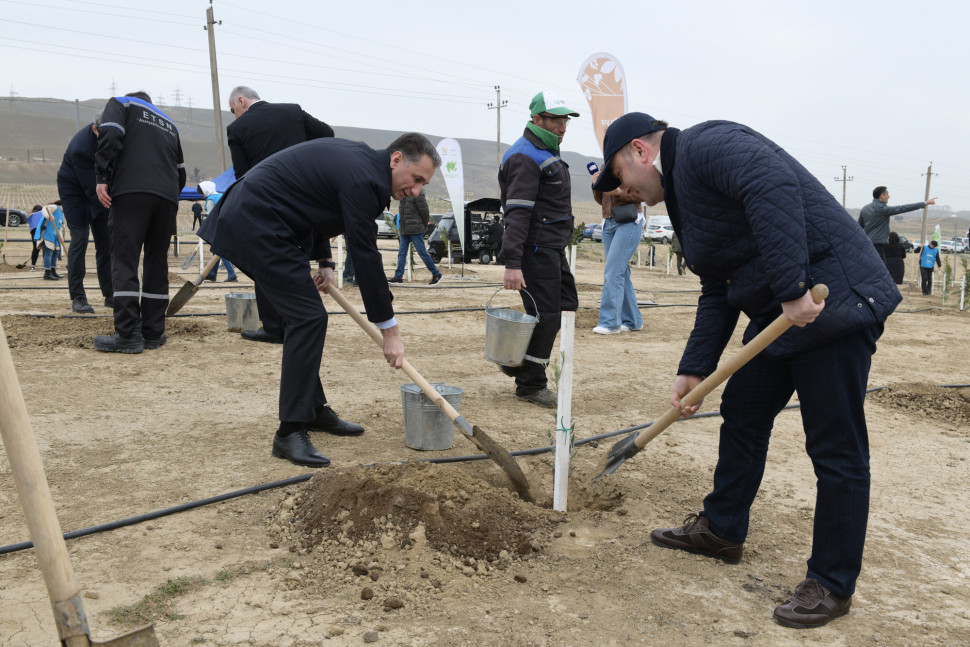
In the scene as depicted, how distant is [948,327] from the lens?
10297 mm

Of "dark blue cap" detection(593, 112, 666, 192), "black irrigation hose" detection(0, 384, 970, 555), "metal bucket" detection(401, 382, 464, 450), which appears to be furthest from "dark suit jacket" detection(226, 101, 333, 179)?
"dark blue cap" detection(593, 112, 666, 192)

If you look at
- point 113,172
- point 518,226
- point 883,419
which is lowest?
point 883,419

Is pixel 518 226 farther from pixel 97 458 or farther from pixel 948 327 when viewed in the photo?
pixel 948 327

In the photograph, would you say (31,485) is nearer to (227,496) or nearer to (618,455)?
(227,496)

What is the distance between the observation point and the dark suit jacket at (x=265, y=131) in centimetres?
558

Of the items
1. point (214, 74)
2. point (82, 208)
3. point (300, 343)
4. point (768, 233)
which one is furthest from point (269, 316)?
point (214, 74)

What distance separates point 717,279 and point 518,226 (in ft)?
7.54

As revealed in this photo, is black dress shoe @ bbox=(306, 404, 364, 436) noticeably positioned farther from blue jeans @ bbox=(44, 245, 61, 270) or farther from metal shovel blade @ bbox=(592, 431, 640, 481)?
blue jeans @ bbox=(44, 245, 61, 270)

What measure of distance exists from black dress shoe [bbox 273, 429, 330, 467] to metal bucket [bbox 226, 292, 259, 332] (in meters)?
3.51

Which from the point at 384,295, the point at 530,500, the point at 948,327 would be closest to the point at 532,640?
the point at 530,500

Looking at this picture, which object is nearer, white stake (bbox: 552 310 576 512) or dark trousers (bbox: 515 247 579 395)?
white stake (bbox: 552 310 576 512)

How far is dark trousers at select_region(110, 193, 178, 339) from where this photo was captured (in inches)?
235

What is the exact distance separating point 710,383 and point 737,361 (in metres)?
0.17

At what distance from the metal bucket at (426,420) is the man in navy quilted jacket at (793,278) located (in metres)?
1.72
